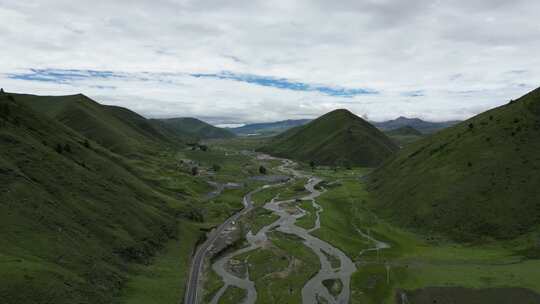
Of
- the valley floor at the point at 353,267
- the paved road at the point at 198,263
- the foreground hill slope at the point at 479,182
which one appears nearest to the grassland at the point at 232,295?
the valley floor at the point at 353,267

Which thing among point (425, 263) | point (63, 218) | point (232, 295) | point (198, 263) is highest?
point (63, 218)

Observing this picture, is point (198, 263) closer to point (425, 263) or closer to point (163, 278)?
point (163, 278)

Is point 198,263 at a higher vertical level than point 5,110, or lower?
lower

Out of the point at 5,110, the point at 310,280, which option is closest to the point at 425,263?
the point at 310,280

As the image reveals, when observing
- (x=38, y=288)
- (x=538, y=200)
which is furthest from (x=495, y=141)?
(x=38, y=288)

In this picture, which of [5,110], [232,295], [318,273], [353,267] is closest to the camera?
[232,295]

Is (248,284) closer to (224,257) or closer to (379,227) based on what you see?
(224,257)

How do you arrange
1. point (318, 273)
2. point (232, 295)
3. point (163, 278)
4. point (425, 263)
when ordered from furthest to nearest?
1. point (318, 273)
2. point (425, 263)
3. point (163, 278)
4. point (232, 295)
